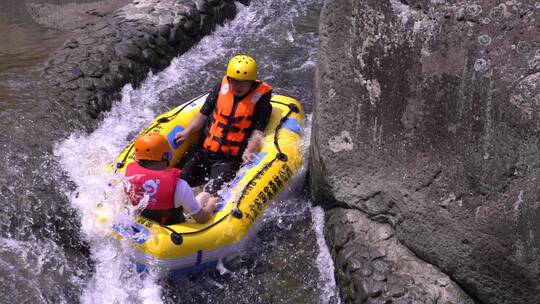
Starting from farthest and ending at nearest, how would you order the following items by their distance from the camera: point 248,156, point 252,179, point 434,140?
point 248,156 < point 252,179 < point 434,140

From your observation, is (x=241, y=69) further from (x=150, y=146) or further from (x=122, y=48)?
(x=122, y=48)

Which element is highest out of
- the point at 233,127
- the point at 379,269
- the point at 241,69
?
the point at 241,69

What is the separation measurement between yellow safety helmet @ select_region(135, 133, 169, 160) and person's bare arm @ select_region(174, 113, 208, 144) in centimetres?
147

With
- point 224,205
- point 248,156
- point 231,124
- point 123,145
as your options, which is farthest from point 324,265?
point 123,145

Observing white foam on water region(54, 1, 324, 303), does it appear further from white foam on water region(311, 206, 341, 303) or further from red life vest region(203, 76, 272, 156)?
white foam on water region(311, 206, 341, 303)

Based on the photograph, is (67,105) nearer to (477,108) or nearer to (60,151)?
(60,151)

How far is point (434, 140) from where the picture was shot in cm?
441

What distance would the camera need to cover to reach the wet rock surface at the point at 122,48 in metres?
7.31

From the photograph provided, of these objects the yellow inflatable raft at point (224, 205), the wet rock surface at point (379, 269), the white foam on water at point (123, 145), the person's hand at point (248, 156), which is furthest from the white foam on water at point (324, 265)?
the white foam on water at point (123, 145)

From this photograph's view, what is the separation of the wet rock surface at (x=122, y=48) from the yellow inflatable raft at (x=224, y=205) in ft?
4.76

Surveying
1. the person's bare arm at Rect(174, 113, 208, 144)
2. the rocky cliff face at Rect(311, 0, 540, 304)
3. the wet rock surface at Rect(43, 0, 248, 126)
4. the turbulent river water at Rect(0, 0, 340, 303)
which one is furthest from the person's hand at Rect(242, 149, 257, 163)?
the wet rock surface at Rect(43, 0, 248, 126)

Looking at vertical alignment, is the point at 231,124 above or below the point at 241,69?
below

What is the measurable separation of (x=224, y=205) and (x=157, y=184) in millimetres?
755

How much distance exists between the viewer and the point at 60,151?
6.15m
